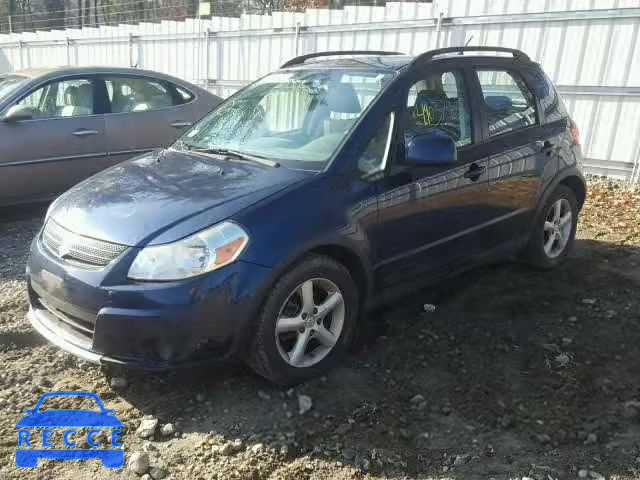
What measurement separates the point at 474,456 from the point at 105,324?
1.83m

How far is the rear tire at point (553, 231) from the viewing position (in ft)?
15.7

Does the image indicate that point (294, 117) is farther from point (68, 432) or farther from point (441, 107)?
point (68, 432)

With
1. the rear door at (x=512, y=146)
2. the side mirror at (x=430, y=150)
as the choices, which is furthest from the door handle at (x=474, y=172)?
the side mirror at (x=430, y=150)

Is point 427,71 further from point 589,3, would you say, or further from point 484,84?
point 589,3

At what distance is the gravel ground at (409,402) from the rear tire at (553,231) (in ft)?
1.81

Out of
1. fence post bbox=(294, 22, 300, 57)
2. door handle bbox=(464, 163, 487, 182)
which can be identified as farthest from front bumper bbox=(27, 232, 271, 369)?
fence post bbox=(294, 22, 300, 57)

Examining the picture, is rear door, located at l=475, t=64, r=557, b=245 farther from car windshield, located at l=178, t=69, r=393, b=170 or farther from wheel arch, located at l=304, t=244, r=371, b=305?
wheel arch, located at l=304, t=244, r=371, b=305

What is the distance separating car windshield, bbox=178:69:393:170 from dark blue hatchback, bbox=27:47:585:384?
1cm

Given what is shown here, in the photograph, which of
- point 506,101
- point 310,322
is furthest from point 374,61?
point 310,322

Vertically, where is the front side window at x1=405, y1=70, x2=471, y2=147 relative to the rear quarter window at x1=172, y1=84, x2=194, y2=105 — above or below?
above

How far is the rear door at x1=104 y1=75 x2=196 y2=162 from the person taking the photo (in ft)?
20.8

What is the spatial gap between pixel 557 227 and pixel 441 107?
5.86ft

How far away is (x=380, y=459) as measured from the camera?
2.70 meters

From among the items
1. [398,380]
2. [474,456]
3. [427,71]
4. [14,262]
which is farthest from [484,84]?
[14,262]
